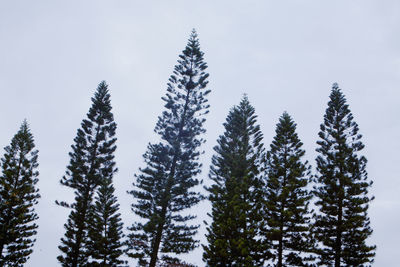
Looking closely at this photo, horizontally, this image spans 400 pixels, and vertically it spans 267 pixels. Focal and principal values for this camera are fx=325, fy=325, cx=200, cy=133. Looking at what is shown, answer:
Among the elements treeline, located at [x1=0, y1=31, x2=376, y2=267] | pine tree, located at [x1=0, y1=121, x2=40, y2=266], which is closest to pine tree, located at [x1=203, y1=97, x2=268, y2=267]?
treeline, located at [x1=0, y1=31, x2=376, y2=267]

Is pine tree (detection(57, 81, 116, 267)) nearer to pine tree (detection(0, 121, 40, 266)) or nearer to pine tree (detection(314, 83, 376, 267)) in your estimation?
pine tree (detection(0, 121, 40, 266))

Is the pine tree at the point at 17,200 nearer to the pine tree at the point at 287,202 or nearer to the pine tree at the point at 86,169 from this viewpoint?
the pine tree at the point at 86,169

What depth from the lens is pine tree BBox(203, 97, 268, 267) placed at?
18781mm

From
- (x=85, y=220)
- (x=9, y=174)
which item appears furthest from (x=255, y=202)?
(x=9, y=174)

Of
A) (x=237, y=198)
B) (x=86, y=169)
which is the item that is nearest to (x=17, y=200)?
(x=86, y=169)

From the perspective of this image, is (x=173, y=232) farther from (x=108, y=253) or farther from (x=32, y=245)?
(x=32, y=245)

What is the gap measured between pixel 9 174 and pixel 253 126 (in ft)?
65.3

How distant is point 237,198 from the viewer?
2005 cm

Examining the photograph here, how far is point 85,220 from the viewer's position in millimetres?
24078

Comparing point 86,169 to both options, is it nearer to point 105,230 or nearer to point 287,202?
point 105,230

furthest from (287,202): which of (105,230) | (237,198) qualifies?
(105,230)

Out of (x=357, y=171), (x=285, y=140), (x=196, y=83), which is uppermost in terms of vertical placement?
(x=196, y=83)

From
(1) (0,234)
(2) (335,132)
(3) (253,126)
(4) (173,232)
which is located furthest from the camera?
(3) (253,126)

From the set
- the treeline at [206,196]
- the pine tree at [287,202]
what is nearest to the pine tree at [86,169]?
the treeline at [206,196]
